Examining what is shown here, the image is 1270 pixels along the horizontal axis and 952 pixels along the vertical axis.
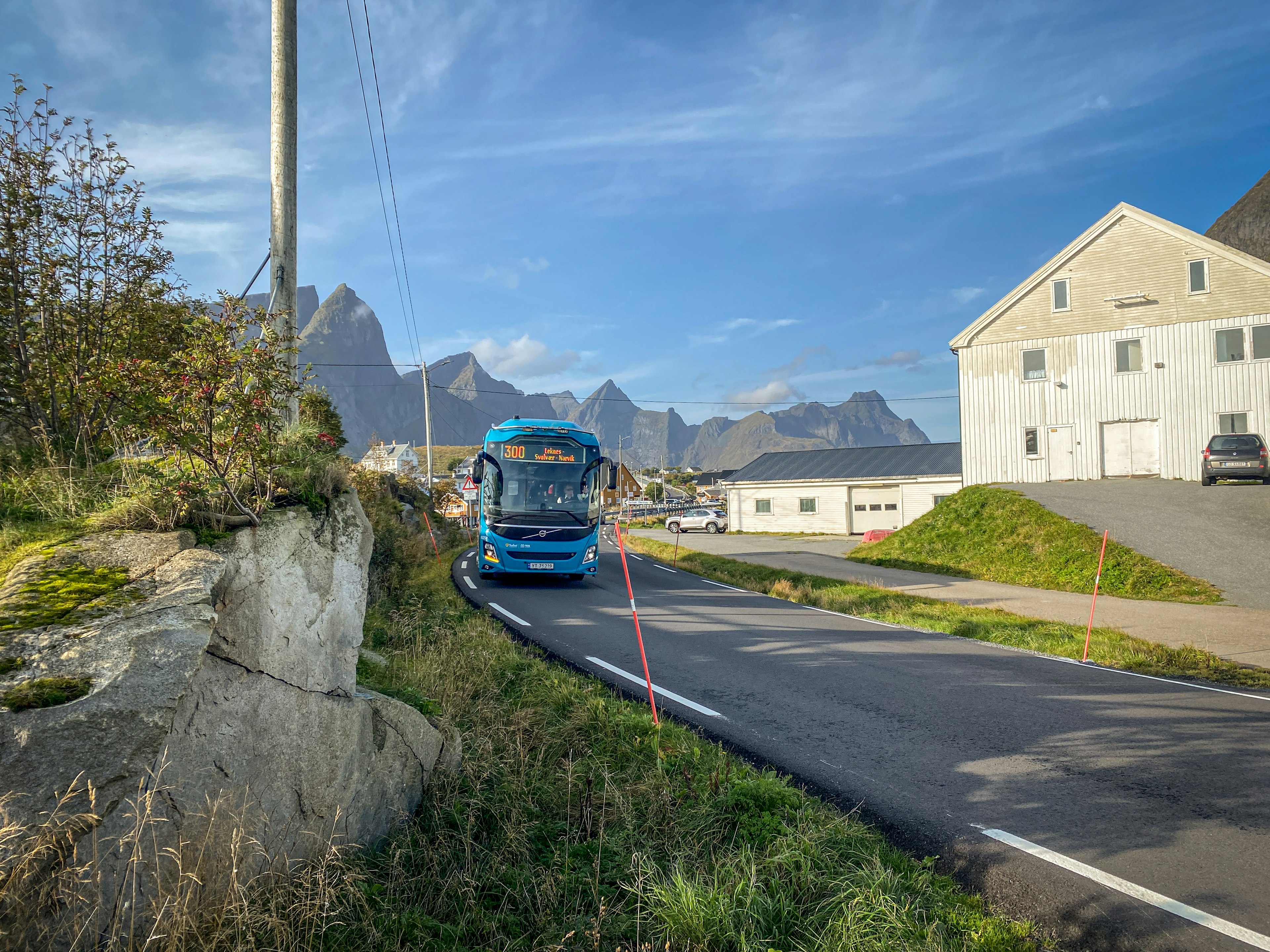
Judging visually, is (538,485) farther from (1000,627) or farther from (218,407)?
(218,407)

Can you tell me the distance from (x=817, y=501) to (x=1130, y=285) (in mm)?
20876

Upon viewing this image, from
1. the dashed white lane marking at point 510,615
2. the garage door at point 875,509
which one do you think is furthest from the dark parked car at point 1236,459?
the dashed white lane marking at point 510,615

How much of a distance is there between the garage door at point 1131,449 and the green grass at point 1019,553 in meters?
5.67

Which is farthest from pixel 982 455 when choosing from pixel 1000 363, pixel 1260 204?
pixel 1260 204

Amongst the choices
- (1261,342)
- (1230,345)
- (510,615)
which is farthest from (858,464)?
(510,615)

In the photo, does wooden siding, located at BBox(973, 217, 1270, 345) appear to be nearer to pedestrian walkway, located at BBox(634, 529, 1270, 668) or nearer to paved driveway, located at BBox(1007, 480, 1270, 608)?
paved driveway, located at BBox(1007, 480, 1270, 608)

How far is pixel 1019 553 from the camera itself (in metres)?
20.3

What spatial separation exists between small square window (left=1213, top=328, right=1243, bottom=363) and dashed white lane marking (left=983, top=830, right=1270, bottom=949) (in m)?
30.0

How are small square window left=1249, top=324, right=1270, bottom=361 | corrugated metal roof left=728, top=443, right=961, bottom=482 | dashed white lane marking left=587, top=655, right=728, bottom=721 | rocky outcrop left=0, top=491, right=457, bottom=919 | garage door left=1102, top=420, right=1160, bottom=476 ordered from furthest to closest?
1. corrugated metal roof left=728, top=443, right=961, bottom=482
2. garage door left=1102, top=420, right=1160, bottom=476
3. small square window left=1249, top=324, right=1270, bottom=361
4. dashed white lane marking left=587, top=655, right=728, bottom=721
5. rocky outcrop left=0, top=491, right=457, bottom=919

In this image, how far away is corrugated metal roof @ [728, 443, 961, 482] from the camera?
4156 centimetres

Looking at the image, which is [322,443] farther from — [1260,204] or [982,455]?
[1260,204]

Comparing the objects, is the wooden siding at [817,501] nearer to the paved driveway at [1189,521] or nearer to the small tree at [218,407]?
the paved driveway at [1189,521]

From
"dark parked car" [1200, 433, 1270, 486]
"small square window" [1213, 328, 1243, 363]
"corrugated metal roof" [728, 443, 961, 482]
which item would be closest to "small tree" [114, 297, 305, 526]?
"dark parked car" [1200, 433, 1270, 486]

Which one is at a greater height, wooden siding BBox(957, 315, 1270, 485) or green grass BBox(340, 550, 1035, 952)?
wooden siding BBox(957, 315, 1270, 485)
